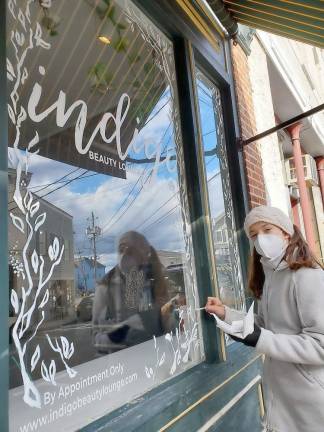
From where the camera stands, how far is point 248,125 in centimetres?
444

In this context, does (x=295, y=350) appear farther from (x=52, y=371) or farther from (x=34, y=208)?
(x=34, y=208)

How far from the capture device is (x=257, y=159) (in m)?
4.52

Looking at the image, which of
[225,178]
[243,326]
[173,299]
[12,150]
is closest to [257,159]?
[225,178]

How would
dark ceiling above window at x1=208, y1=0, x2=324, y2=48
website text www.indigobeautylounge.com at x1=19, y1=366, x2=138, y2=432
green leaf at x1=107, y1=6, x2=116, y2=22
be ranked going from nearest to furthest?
website text www.indigobeautylounge.com at x1=19, y1=366, x2=138, y2=432 < green leaf at x1=107, y1=6, x2=116, y2=22 < dark ceiling above window at x1=208, y1=0, x2=324, y2=48

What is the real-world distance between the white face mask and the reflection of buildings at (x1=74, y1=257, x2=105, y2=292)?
Result: 36.2 inches

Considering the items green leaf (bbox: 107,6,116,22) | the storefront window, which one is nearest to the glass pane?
the storefront window

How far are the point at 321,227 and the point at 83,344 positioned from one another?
10203mm

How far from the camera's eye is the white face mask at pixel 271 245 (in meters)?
2.02

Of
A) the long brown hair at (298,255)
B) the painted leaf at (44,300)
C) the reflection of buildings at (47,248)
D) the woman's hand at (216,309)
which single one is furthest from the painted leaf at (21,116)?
the woman's hand at (216,309)

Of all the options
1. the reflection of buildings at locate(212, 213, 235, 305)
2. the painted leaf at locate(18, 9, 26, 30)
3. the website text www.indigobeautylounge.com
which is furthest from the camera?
the reflection of buildings at locate(212, 213, 235, 305)

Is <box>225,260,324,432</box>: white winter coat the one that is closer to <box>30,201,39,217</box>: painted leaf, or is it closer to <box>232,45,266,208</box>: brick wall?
<box>30,201,39,217</box>: painted leaf

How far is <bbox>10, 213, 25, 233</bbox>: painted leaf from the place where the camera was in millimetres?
1663

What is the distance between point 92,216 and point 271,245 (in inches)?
40.3

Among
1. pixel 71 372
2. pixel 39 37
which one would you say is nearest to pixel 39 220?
pixel 71 372
